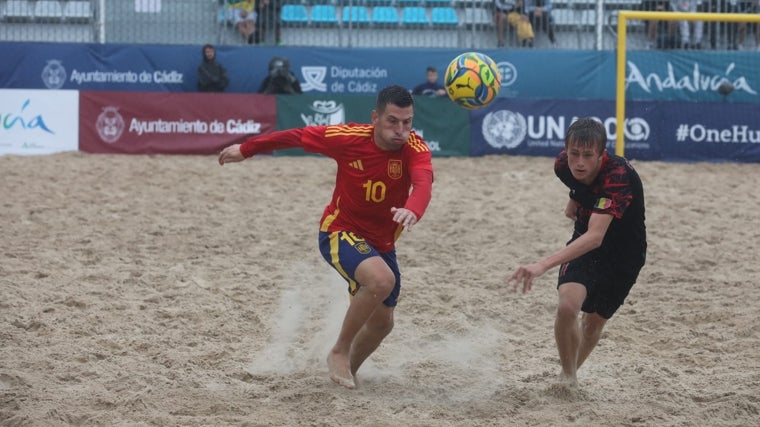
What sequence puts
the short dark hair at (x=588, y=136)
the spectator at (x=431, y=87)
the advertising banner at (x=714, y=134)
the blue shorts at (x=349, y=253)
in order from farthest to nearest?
the spectator at (x=431, y=87), the advertising banner at (x=714, y=134), the blue shorts at (x=349, y=253), the short dark hair at (x=588, y=136)

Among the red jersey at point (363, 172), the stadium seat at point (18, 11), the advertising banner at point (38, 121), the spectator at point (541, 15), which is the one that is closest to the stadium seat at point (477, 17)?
the spectator at point (541, 15)

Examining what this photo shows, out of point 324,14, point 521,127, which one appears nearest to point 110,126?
point 324,14

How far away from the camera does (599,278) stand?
598 cm

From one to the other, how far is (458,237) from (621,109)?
2.26 metres

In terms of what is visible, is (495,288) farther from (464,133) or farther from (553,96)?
(553,96)

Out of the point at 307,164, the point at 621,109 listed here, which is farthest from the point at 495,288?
the point at 307,164

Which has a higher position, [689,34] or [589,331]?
[689,34]

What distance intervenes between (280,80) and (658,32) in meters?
6.05

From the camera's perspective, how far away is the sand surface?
5.90 m

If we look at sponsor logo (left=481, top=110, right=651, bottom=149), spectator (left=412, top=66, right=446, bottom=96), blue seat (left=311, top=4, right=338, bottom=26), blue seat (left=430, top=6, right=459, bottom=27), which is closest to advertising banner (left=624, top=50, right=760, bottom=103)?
sponsor logo (left=481, top=110, right=651, bottom=149)

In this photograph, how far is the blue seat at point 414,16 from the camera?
1644cm

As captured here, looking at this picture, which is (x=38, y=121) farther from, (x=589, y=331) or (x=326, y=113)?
(x=589, y=331)

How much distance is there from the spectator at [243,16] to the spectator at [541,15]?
4396mm

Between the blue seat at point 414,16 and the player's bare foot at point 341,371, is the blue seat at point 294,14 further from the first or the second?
the player's bare foot at point 341,371
